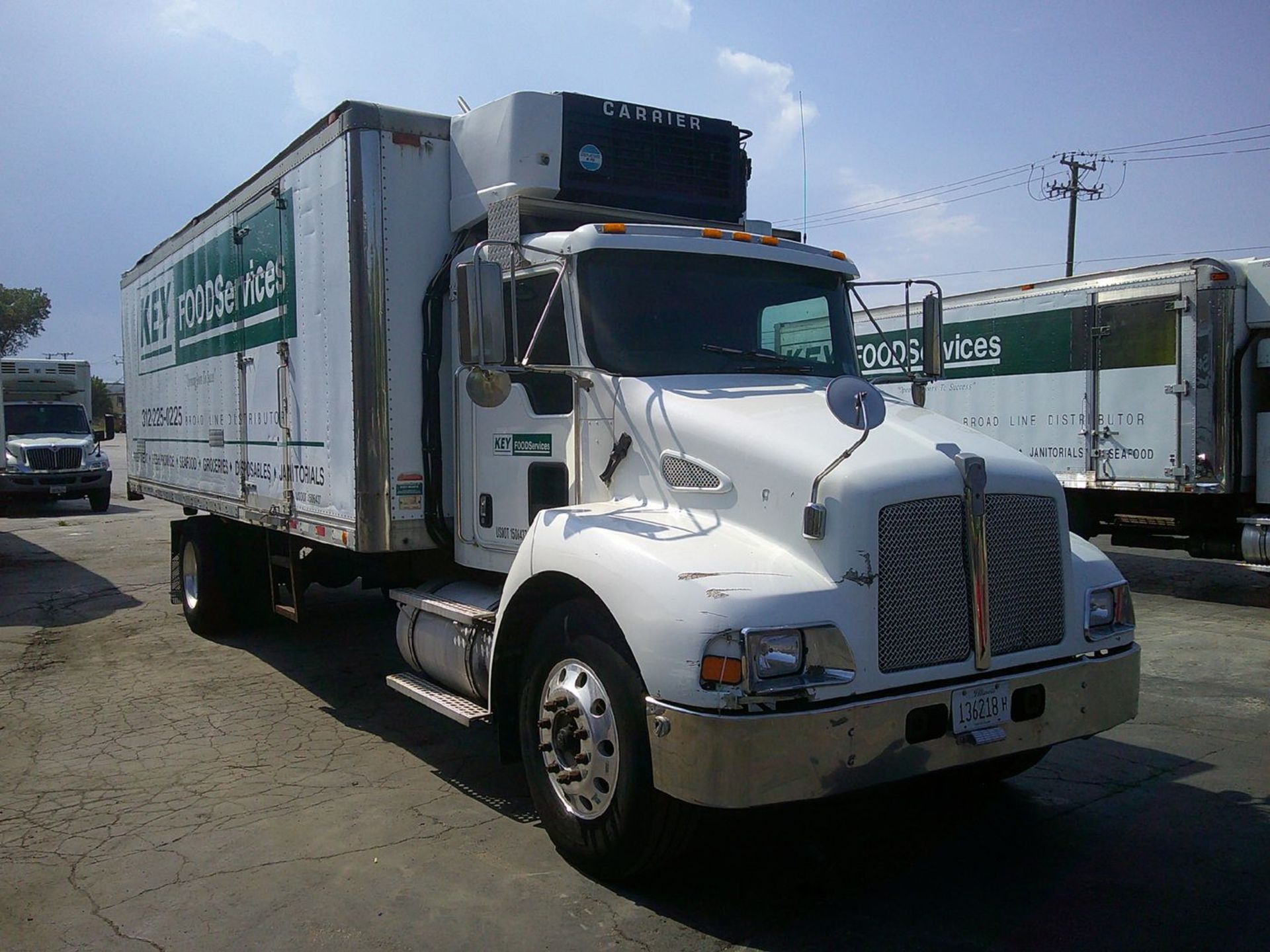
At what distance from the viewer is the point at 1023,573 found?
13.8ft

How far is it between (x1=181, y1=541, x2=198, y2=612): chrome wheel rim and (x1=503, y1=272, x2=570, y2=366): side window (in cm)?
525

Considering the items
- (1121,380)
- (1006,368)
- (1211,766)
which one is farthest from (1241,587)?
(1211,766)

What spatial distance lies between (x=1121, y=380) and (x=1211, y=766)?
7054 mm

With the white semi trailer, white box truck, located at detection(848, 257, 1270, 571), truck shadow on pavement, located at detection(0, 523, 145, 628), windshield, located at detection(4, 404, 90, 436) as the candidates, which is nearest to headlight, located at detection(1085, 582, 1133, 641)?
the white semi trailer

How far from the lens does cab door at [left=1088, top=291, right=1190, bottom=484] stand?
11.1 meters

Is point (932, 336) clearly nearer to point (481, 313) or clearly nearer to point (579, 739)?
point (481, 313)

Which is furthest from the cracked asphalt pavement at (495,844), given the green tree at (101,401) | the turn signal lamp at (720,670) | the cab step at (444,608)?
the green tree at (101,401)

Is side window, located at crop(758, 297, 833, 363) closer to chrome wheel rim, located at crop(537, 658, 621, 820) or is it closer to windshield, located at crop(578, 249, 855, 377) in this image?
windshield, located at crop(578, 249, 855, 377)

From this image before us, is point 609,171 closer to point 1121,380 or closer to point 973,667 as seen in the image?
point 973,667

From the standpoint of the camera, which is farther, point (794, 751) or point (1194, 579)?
point (1194, 579)

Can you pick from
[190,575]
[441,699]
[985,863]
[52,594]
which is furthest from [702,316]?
[52,594]

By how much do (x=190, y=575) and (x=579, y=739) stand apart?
6.53 metres

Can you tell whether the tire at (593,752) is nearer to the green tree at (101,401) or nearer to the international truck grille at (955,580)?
the international truck grille at (955,580)

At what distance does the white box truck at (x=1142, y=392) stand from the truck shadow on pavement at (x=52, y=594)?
8.23 m
